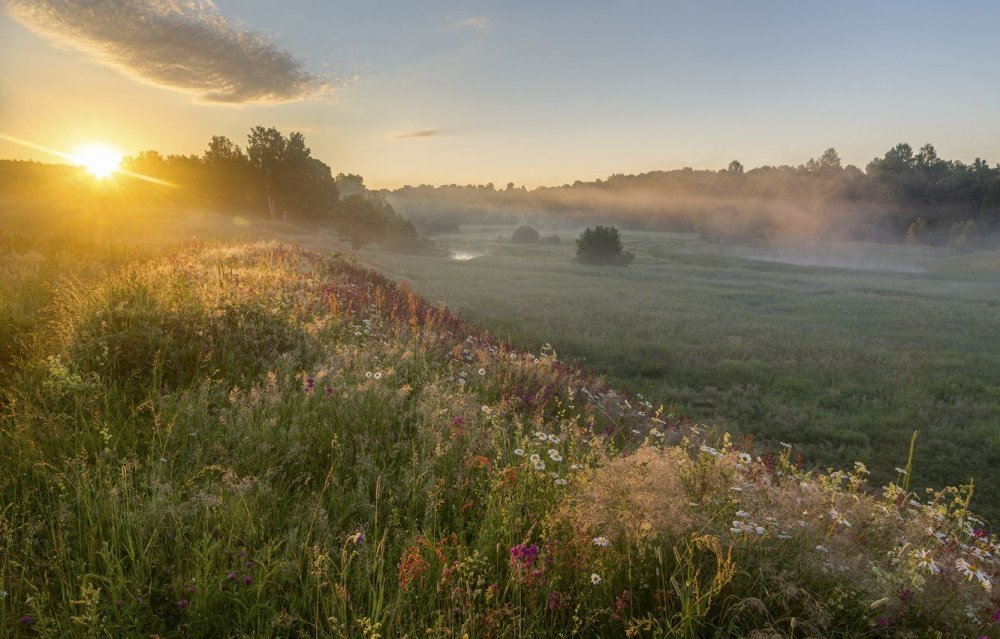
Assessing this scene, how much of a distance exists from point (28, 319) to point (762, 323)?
25166mm

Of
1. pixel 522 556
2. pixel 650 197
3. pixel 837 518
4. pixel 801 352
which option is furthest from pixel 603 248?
pixel 650 197

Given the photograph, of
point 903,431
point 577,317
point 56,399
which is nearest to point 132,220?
point 577,317

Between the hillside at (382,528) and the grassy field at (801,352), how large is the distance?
704cm

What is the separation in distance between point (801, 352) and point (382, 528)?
60.5 ft

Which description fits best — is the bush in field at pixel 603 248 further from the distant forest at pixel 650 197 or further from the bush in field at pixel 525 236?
the bush in field at pixel 525 236

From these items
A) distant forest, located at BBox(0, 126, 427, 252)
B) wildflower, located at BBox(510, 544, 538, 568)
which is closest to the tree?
distant forest, located at BBox(0, 126, 427, 252)

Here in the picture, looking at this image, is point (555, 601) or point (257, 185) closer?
point (555, 601)

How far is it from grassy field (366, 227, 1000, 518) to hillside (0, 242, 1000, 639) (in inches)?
277

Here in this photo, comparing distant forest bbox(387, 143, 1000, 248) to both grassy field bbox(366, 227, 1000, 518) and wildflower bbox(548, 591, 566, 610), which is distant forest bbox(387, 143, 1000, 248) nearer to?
grassy field bbox(366, 227, 1000, 518)

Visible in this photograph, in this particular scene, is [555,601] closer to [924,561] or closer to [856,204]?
[924,561]

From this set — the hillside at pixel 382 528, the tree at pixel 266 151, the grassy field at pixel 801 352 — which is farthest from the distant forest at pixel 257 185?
the hillside at pixel 382 528

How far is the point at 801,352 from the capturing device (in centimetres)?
1788

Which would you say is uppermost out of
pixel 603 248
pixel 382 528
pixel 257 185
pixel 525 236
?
pixel 257 185

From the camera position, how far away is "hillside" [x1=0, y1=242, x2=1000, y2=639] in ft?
8.55
